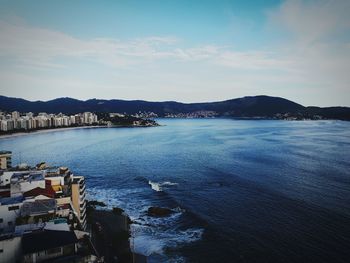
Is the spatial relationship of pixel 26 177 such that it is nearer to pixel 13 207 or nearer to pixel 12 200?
pixel 12 200

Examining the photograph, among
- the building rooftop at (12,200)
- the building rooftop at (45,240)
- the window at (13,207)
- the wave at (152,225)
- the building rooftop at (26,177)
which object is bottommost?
the wave at (152,225)

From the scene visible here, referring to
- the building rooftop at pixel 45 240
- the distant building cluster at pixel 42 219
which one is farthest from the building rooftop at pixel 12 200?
the building rooftop at pixel 45 240

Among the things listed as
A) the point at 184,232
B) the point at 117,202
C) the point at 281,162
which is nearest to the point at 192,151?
the point at 281,162

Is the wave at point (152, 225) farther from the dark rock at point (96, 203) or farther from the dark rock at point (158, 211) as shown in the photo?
the dark rock at point (96, 203)

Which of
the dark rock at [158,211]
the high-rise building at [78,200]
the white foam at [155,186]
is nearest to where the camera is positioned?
the high-rise building at [78,200]

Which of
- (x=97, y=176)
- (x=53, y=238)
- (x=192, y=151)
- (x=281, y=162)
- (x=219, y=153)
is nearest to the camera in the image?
(x=53, y=238)

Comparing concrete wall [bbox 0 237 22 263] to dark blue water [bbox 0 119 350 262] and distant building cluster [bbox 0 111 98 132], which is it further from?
distant building cluster [bbox 0 111 98 132]

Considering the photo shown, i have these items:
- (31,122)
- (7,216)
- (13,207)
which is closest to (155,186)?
(13,207)

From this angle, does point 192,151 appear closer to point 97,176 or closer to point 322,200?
point 97,176
